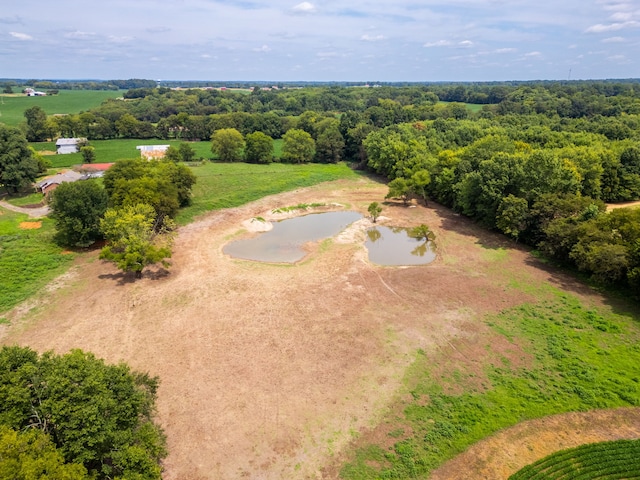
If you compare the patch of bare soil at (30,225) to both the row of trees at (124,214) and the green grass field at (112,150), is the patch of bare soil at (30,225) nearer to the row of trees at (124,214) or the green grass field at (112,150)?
the row of trees at (124,214)

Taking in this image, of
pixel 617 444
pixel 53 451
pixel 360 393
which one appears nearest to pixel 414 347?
pixel 360 393

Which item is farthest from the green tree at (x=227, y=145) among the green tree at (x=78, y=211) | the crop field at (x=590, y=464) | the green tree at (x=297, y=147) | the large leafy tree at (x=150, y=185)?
the crop field at (x=590, y=464)

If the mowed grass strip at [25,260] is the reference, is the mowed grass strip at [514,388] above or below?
below

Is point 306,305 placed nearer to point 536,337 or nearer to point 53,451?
point 536,337

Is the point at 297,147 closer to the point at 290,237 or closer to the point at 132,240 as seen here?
the point at 290,237

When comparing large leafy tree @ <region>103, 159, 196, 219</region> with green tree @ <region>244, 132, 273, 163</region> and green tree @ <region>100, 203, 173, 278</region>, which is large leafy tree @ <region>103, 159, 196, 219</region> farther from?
green tree @ <region>244, 132, 273, 163</region>
